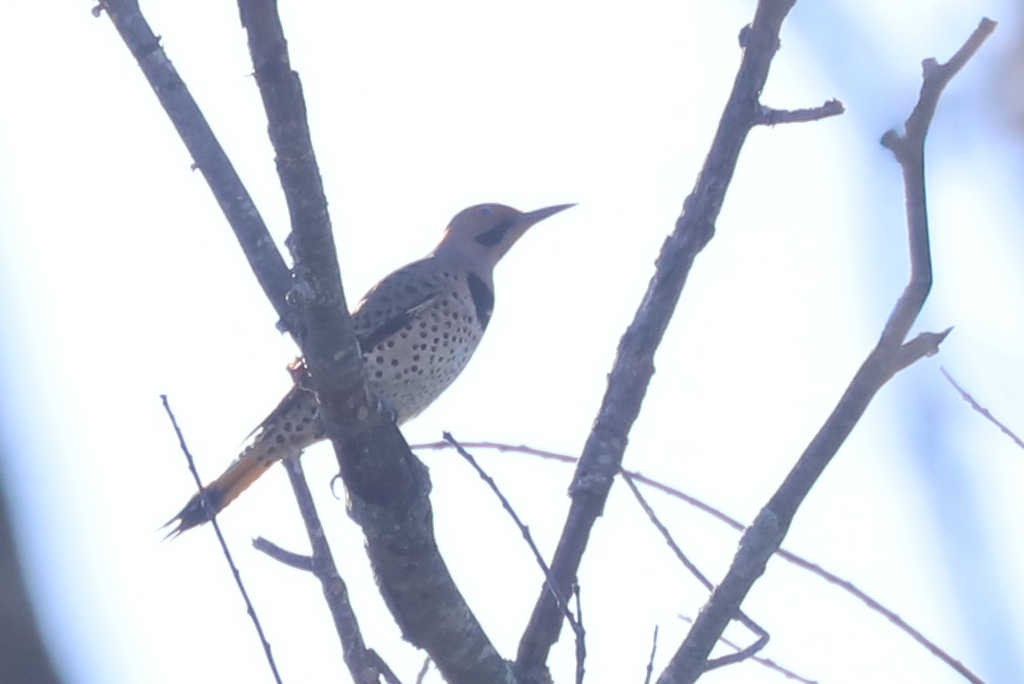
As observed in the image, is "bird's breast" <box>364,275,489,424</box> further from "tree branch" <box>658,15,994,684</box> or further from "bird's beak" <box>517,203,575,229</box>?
"tree branch" <box>658,15,994,684</box>

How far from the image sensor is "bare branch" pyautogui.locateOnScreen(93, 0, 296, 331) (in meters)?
4.25

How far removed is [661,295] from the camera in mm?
4375

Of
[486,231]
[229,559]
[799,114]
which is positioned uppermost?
[486,231]

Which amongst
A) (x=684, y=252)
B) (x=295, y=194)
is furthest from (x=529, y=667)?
(x=295, y=194)

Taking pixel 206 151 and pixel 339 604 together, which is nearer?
pixel 339 604

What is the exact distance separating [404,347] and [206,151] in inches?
60.6

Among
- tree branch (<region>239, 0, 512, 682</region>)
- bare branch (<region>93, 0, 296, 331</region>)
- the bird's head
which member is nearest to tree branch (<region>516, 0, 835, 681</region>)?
tree branch (<region>239, 0, 512, 682</region>)

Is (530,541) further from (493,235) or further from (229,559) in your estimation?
(493,235)

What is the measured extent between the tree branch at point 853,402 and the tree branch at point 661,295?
44cm

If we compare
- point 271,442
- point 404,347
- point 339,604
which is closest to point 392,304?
point 404,347

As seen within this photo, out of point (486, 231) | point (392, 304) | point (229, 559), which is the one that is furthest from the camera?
point (486, 231)

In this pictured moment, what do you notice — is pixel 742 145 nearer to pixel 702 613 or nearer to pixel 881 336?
pixel 881 336

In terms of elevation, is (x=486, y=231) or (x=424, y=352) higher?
(x=486, y=231)

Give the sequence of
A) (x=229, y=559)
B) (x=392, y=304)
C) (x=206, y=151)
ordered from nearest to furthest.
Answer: (x=229, y=559)
(x=206, y=151)
(x=392, y=304)
